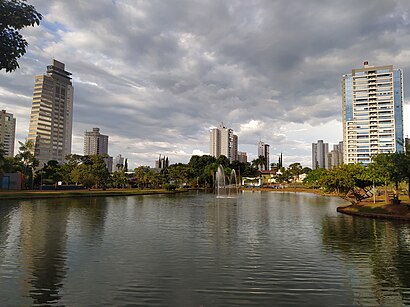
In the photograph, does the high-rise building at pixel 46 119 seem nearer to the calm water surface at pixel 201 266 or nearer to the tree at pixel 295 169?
the tree at pixel 295 169

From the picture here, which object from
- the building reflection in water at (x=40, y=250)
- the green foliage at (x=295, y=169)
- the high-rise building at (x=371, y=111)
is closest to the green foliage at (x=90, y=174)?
the building reflection in water at (x=40, y=250)

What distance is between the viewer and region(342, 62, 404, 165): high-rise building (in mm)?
162875

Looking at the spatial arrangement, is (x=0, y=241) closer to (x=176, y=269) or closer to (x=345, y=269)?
(x=176, y=269)

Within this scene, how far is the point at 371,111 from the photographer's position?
168 meters

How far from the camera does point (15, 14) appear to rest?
7.50 m

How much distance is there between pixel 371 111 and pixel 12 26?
18642cm

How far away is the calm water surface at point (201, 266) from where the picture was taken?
1071 cm

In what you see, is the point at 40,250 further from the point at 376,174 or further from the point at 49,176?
the point at 49,176

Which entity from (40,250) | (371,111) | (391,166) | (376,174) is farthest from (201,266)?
(371,111)

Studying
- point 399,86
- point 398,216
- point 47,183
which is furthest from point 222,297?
point 399,86

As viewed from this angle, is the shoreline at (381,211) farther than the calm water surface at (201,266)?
Yes

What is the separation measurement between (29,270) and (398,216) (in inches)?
1324

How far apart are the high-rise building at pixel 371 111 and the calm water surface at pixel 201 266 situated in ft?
520

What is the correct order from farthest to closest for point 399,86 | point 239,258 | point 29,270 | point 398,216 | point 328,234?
1. point 399,86
2. point 398,216
3. point 328,234
4. point 239,258
5. point 29,270
